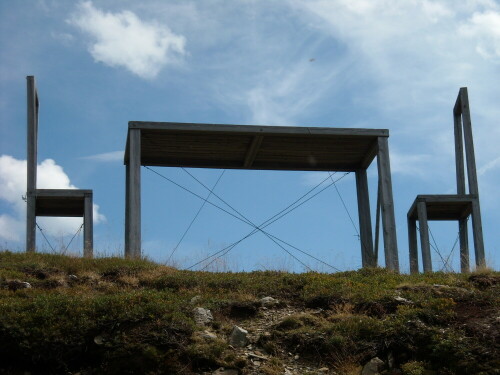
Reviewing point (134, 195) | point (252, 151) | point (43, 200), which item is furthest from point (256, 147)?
point (43, 200)

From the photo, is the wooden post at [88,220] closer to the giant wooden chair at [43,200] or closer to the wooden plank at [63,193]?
the giant wooden chair at [43,200]

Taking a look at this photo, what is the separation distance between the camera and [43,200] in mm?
20344

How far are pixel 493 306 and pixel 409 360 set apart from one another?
225cm

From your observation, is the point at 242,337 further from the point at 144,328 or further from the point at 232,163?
the point at 232,163

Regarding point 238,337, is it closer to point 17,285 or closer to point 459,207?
point 17,285

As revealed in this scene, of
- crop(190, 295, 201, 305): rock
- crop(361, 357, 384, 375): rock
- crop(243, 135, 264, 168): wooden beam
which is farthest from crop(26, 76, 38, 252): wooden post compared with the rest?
crop(361, 357, 384, 375): rock

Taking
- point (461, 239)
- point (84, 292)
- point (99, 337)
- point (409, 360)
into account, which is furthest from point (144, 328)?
point (461, 239)

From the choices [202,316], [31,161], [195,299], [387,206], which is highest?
[31,161]

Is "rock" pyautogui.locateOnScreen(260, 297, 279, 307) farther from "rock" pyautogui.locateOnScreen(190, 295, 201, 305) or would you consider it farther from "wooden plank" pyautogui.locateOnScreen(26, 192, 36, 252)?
"wooden plank" pyautogui.locateOnScreen(26, 192, 36, 252)

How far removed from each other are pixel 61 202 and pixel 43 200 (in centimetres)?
46

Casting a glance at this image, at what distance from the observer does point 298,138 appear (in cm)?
2094

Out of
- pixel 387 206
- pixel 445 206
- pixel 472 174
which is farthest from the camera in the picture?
pixel 472 174

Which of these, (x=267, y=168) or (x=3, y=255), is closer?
(x=3, y=255)

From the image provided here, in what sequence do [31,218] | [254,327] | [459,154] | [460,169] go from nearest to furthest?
[254,327], [31,218], [460,169], [459,154]
